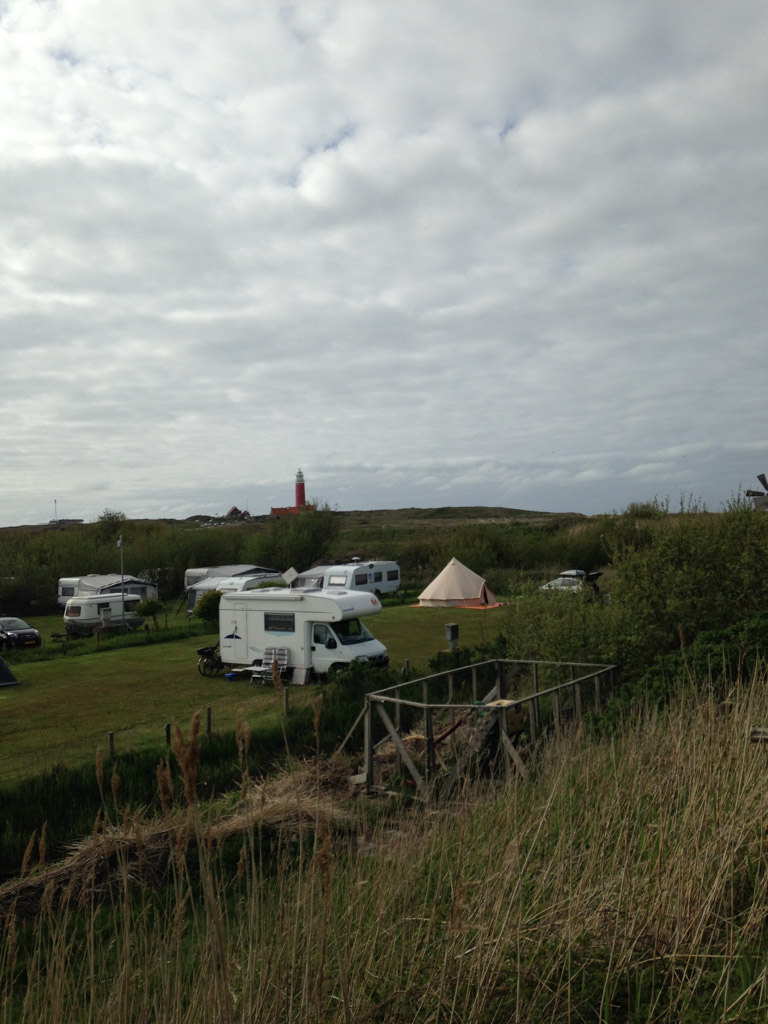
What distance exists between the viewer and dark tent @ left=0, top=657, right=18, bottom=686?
21.7 metres

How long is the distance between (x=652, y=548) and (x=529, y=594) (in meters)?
2.81

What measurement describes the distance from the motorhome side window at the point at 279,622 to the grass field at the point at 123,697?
1.65m

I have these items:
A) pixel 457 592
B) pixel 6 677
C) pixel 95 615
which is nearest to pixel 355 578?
pixel 457 592

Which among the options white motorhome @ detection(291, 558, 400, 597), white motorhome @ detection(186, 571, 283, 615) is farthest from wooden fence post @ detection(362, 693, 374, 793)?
white motorhome @ detection(291, 558, 400, 597)

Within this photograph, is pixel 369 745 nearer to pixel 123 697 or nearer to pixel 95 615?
pixel 123 697

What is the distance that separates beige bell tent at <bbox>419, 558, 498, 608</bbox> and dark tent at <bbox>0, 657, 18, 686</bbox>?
55.6 feet

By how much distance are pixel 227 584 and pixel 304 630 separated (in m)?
14.4

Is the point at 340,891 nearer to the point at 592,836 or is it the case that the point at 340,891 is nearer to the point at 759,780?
the point at 592,836

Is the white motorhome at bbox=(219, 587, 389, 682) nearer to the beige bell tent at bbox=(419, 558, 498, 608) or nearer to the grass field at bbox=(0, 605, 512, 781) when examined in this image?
the grass field at bbox=(0, 605, 512, 781)

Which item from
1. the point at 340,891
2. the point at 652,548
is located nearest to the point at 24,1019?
the point at 340,891

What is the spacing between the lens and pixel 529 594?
1692 centimetres

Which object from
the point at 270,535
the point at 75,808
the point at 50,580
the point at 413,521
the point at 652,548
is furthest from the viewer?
the point at 413,521

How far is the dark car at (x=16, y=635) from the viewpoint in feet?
92.2

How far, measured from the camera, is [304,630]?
20516 millimetres
